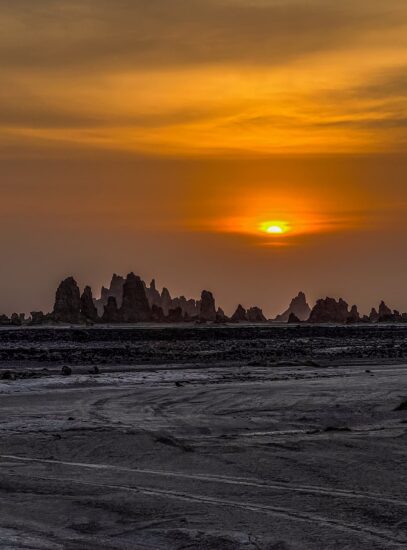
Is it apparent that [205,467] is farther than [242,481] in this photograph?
Yes

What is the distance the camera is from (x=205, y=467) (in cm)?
1463

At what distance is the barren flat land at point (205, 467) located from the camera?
34.8ft

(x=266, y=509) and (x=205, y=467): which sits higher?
(x=205, y=467)

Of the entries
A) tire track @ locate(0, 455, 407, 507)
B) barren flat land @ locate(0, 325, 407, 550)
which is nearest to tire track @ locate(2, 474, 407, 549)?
barren flat land @ locate(0, 325, 407, 550)

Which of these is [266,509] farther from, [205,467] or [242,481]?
[205,467]

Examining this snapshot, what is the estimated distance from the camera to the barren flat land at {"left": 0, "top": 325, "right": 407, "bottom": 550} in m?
10.6

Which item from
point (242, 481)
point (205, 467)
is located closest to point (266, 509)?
point (242, 481)

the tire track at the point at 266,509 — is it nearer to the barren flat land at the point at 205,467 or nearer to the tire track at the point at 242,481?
the barren flat land at the point at 205,467

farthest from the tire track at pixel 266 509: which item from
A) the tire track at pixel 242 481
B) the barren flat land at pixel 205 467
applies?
the tire track at pixel 242 481

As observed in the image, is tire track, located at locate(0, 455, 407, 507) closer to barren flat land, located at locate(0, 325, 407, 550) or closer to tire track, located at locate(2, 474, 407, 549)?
barren flat land, located at locate(0, 325, 407, 550)

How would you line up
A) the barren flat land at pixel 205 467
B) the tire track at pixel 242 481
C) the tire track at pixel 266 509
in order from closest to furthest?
1. the tire track at pixel 266 509
2. the barren flat land at pixel 205 467
3. the tire track at pixel 242 481

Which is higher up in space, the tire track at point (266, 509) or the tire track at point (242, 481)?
the tire track at point (242, 481)

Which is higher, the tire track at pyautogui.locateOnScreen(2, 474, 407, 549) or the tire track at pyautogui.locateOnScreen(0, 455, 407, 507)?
the tire track at pyautogui.locateOnScreen(0, 455, 407, 507)

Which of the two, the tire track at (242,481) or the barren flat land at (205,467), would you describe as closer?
the barren flat land at (205,467)
